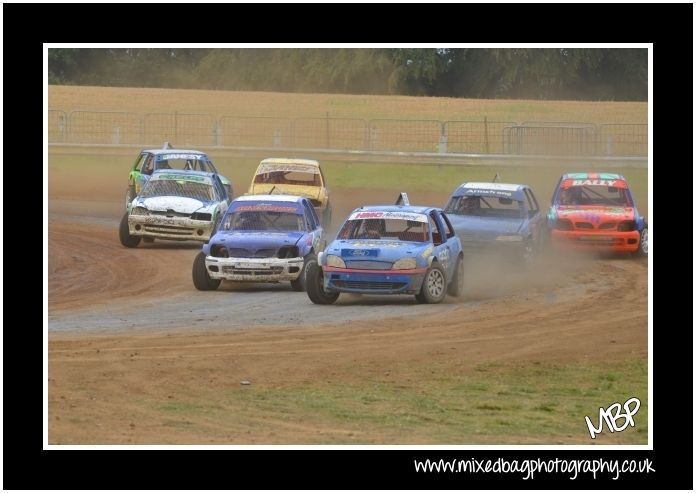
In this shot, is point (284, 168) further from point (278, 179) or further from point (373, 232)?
point (373, 232)

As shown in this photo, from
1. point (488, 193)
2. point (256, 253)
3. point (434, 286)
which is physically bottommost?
point (434, 286)

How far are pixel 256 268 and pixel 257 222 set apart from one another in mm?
1323

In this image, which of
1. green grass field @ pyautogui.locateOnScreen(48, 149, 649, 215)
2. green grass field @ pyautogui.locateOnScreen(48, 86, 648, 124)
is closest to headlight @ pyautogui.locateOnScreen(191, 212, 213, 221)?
green grass field @ pyautogui.locateOnScreen(48, 149, 649, 215)

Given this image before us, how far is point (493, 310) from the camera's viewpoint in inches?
778

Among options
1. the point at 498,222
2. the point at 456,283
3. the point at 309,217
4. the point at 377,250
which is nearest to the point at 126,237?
the point at 309,217

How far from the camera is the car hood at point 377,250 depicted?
63.9 feet

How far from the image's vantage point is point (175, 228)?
26.5 metres

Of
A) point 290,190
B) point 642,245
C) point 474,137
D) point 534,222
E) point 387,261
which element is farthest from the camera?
point 474,137

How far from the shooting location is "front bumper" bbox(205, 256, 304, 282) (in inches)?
823

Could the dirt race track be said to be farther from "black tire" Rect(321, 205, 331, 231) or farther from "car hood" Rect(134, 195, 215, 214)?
"black tire" Rect(321, 205, 331, 231)

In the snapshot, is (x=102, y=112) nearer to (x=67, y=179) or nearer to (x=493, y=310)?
(x=67, y=179)

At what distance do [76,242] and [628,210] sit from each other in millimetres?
10909

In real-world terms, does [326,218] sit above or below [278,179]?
below

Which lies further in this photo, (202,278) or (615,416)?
(202,278)
